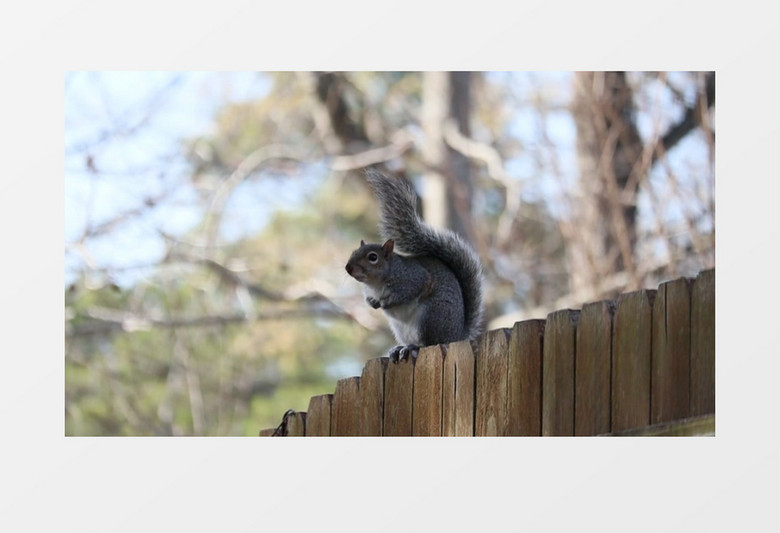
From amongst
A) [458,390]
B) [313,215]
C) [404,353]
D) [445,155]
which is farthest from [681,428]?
[313,215]

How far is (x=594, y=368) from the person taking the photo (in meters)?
2.32

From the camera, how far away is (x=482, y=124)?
27.1 ft

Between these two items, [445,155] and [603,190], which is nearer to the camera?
[603,190]

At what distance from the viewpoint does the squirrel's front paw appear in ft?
9.32

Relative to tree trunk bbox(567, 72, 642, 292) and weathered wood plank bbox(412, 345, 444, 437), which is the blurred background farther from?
weathered wood plank bbox(412, 345, 444, 437)

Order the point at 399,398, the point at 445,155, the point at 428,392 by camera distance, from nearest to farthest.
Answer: the point at 428,392 < the point at 399,398 < the point at 445,155

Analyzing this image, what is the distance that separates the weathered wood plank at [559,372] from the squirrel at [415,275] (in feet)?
2.00

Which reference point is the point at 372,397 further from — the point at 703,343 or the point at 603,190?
the point at 603,190

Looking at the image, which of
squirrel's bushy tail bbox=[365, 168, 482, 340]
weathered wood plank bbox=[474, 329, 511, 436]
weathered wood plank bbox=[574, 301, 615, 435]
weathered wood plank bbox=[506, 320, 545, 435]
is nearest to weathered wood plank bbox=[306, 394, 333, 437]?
squirrel's bushy tail bbox=[365, 168, 482, 340]

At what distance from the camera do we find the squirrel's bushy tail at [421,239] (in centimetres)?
308

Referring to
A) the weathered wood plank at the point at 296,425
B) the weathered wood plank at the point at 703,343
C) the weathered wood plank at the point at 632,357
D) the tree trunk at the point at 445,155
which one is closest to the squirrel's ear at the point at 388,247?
the weathered wood plank at the point at 296,425

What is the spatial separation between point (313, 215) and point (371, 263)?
6231mm

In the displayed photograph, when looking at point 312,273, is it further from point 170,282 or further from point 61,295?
point 61,295
